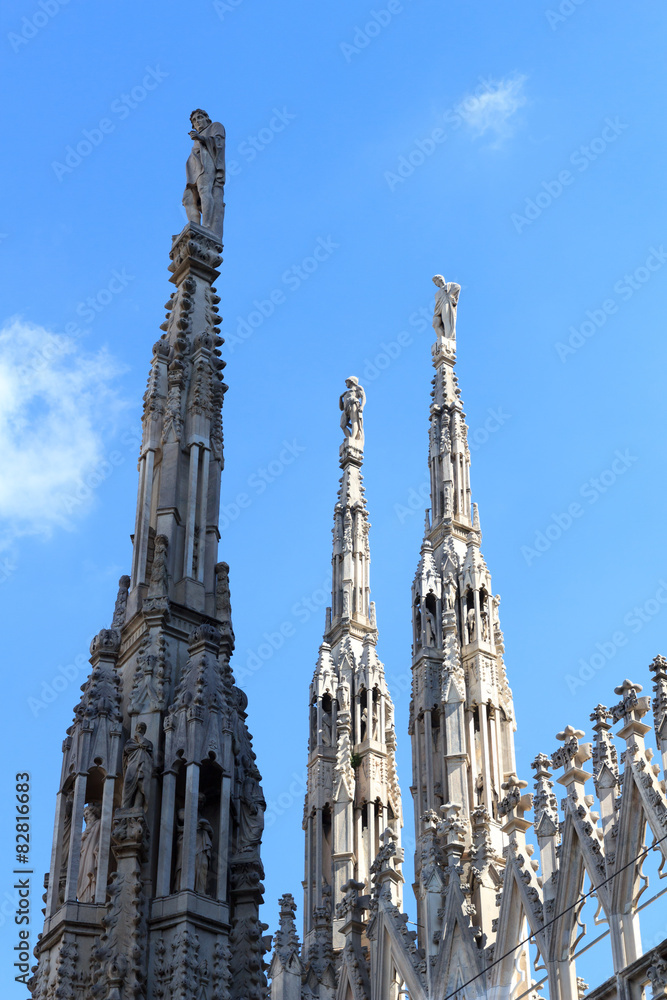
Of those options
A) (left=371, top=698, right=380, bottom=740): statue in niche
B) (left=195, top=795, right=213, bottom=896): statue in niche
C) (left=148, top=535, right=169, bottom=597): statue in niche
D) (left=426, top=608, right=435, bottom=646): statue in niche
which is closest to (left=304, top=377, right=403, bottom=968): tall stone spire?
(left=371, top=698, right=380, bottom=740): statue in niche

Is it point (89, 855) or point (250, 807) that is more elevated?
point (250, 807)

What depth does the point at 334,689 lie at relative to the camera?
37625 millimetres

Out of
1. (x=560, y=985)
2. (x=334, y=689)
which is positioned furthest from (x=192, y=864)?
(x=334, y=689)

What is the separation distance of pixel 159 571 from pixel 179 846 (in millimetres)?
2823

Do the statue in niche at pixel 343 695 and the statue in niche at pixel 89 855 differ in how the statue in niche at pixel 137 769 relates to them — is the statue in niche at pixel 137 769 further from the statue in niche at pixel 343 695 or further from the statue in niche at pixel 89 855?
the statue in niche at pixel 343 695

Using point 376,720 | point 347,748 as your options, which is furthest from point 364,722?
point 347,748

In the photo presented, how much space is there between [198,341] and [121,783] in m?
5.36

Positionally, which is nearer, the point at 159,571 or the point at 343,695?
the point at 159,571

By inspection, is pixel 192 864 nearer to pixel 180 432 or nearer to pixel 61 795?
pixel 61 795

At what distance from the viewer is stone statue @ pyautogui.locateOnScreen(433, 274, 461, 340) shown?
Answer: 147 feet

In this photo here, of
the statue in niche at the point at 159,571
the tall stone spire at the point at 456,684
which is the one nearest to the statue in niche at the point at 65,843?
the statue in niche at the point at 159,571

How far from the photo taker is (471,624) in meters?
36.6

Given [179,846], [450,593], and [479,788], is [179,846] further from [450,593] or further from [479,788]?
[450,593]

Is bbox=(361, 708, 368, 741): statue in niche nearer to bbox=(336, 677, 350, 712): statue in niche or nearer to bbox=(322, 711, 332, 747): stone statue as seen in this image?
bbox=(336, 677, 350, 712): statue in niche
